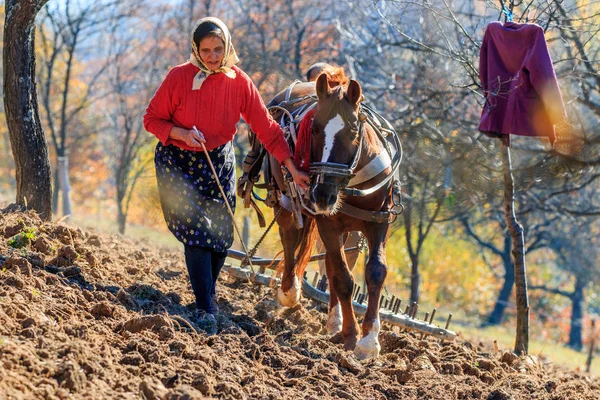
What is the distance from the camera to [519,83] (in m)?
6.77

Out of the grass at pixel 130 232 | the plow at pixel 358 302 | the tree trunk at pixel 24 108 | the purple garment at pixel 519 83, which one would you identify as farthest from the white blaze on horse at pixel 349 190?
the grass at pixel 130 232

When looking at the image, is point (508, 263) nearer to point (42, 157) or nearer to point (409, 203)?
point (409, 203)

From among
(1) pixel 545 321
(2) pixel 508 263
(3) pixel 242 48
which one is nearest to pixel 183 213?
(3) pixel 242 48

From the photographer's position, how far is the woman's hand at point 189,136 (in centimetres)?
575

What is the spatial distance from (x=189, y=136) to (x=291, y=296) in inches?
85.8

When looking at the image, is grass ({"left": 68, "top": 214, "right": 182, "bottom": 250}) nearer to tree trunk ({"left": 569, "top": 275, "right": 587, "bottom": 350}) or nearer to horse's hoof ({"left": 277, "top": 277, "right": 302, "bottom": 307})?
horse's hoof ({"left": 277, "top": 277, "right": 302, "bottom": 307})

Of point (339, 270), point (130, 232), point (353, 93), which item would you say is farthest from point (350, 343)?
point (130, 232)

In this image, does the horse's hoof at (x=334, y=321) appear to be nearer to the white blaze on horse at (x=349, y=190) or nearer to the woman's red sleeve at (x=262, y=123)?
the white blaze on horse at (x=349, y=190)

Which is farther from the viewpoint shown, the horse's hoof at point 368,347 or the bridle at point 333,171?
the horse's hoof at point 368,347

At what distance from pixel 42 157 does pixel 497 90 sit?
372cm

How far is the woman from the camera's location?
5832 millimetres

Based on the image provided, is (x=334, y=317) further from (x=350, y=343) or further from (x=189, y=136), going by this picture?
(x=189, y=136)


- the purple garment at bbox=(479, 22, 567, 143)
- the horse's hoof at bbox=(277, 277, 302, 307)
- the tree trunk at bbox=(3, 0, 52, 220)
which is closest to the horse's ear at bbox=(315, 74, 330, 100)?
the purple garment at bbox=(479, 22, 567, 143)

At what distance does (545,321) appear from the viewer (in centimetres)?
3728
